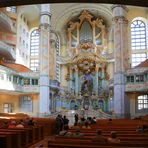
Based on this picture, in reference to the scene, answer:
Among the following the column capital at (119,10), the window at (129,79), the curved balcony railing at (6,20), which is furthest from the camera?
the column capital at (119,10)

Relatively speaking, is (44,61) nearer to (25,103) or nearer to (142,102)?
(25,103)

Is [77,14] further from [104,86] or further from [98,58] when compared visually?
[104,86]

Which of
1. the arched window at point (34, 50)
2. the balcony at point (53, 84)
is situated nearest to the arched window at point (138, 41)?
the balcony at point (53, 84)

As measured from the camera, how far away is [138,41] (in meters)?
38.6

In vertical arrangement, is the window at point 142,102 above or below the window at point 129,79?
below

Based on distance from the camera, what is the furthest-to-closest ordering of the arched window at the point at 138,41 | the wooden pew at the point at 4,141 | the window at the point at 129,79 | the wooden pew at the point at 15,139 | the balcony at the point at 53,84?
the arched window at the point at 138,41, the balcony at the point at 53,84, the window at the point at 129,79, the wooden pew at the point at 15,139, the wooden pew at the point at 4,141

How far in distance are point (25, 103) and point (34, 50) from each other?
921cm

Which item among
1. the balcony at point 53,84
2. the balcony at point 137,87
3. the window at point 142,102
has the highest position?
the balcony at point 53,84

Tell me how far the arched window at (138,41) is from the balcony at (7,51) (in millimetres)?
16158

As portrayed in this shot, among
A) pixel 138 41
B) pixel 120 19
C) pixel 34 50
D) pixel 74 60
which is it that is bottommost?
pixel 74 60

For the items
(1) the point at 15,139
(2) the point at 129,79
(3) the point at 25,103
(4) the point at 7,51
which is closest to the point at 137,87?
(2) the point at 129,79

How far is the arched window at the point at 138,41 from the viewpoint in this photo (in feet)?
126

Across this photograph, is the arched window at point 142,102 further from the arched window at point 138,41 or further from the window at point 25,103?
the window at point 25,103

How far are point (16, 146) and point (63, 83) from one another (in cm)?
3103
